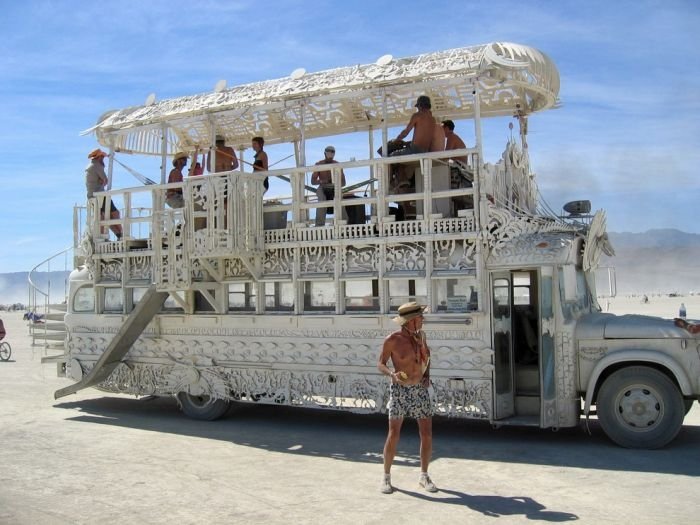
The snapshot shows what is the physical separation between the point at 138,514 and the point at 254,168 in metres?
6.72

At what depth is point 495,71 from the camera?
9.91 metres

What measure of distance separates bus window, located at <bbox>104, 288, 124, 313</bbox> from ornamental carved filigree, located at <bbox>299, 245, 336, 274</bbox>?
3.93 meters

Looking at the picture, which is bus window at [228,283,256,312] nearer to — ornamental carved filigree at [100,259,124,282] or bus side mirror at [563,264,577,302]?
ornamental carved filigree at [100,259,124,282]

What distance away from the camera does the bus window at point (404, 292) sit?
10117 millimetres

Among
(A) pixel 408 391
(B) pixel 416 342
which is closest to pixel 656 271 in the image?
(B) pixel 416 342

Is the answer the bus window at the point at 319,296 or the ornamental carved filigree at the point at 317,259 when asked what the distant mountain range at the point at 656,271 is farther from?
the ornamental carved filigree at the point at 317,259

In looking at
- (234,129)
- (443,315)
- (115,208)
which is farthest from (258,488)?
(234,129)

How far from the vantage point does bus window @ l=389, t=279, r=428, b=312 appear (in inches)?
398

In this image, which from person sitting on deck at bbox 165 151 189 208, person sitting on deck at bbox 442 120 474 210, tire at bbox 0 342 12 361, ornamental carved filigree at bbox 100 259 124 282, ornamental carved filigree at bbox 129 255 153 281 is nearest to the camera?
person sitting on deck at bbox 442 120 474 210

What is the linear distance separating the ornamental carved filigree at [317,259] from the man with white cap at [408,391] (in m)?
3.53

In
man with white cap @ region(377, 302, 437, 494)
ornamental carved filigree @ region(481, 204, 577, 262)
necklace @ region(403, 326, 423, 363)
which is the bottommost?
man with white cap @ region(377, 302, 437, 494)

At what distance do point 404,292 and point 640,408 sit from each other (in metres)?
3.45

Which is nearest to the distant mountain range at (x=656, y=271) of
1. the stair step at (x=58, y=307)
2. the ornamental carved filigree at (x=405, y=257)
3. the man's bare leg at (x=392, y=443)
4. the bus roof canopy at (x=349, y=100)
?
the bus roof canopy at (x=349, y=100)

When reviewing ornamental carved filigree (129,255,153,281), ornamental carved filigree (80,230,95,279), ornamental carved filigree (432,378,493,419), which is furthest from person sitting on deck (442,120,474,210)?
ornamental carved filigree (80,230,95,279)
